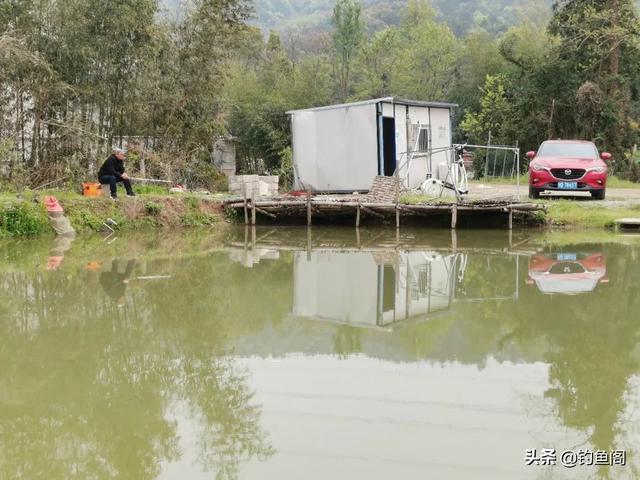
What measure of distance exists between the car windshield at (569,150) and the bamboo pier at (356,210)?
169 cm

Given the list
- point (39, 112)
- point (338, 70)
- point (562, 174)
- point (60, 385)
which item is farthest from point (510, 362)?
point (338, 70)

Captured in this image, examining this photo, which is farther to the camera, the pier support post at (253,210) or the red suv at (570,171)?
the pier support post at (253,210)

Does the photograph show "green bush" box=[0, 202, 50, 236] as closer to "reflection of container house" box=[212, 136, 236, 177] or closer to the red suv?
the red suv

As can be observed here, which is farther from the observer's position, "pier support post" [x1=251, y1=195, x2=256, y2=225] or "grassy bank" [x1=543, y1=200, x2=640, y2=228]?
"pier support post" [x1=251, y1=195, x2=256, y2=225]

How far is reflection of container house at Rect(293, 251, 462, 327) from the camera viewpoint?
7385mm

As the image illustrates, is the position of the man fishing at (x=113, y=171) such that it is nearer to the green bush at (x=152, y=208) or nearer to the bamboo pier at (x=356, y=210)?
the green bush at (x=152, y=208)

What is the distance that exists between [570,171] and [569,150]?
0.70 metres

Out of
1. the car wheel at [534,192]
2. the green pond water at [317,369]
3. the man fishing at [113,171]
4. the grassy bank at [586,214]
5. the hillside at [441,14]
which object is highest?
the hillside at [441,14]

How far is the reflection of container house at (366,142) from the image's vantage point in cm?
1622

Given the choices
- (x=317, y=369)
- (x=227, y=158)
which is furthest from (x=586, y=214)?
(x=227, y=158)

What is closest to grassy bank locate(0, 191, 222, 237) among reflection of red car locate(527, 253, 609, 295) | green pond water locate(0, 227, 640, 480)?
green pond water locate(0, 227, 640, 480)

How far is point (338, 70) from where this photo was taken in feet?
125

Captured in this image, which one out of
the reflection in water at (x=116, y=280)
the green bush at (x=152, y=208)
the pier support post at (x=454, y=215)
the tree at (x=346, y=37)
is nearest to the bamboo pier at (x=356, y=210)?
the pier support post at (x=454, y=215)

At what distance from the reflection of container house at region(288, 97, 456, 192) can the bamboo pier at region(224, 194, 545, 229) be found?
3.57ft
